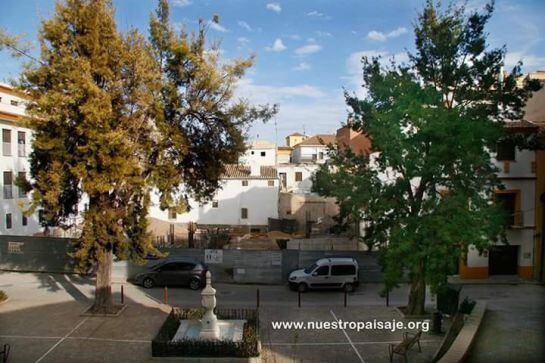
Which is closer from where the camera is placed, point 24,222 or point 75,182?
point 75,182

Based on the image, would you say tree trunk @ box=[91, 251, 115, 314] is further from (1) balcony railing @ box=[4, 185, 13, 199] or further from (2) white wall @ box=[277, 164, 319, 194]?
(2) white wall @ box=[277, 164, 319, 194]

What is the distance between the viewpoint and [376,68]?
677 inches

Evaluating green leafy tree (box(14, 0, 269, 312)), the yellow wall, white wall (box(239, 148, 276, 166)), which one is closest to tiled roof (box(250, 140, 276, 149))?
white wall (box(239, 148, 276, 166))

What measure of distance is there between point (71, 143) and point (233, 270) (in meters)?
11.5

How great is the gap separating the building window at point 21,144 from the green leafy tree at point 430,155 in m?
26.5

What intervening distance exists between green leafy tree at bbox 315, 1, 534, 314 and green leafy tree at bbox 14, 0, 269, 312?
4578 mm


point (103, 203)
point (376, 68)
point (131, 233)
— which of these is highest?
point (376, 68)

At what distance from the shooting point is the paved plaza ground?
1335cm

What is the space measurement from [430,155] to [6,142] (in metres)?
30.6

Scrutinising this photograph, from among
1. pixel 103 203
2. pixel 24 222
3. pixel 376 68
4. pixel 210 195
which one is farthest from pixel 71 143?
pixel 24 222

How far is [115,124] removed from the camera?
51.4ft

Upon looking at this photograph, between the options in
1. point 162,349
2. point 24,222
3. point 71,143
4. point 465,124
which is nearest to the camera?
point 162,349

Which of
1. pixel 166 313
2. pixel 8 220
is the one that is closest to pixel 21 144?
pixel 8 220

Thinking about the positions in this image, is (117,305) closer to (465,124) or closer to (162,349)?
(162,349)
